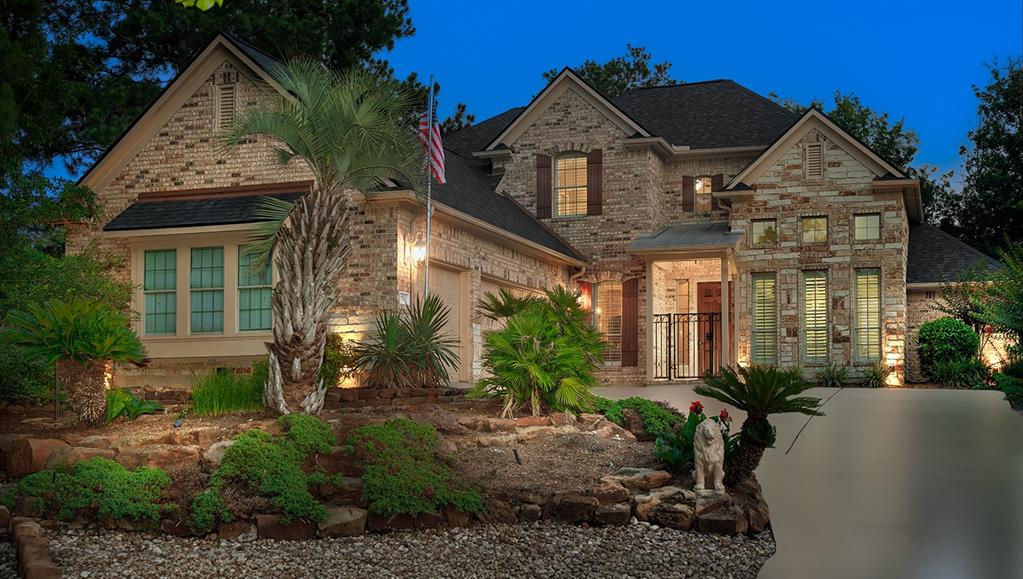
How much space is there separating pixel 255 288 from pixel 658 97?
1438 cm

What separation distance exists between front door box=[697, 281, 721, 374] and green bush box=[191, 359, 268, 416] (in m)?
11.3

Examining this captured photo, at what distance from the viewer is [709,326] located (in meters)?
23.9

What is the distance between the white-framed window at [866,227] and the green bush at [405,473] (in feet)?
45.9

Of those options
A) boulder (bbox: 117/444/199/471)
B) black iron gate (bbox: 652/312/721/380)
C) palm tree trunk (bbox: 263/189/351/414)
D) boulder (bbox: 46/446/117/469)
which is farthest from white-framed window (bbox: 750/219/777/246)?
boulder (bbox: 46/446/117/469)

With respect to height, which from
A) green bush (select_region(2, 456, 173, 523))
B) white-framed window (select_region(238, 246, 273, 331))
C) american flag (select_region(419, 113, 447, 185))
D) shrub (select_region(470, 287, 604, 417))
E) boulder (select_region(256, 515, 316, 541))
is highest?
american flag (select_region(419, 113, 447, 185))

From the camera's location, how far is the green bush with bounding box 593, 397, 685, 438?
13.4 m

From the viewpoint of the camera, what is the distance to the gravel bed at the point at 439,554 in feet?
29.1

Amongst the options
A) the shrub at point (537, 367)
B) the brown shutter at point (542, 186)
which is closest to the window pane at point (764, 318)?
the brown shutter at point (542, 186)

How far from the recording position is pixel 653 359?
75.8ft

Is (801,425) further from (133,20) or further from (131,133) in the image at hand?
(133,20)

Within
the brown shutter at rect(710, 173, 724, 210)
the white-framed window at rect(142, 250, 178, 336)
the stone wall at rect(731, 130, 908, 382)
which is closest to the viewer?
the white-framed window at rect(142, 250, 178, 336)

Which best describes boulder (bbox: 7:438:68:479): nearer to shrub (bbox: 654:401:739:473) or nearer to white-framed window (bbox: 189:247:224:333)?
shrub (bbox: 654:401:739:473)

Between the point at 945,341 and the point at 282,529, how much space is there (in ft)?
53.9

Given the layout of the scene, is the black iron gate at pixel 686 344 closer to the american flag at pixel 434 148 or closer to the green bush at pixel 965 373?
the green bush at pixel 965 373
